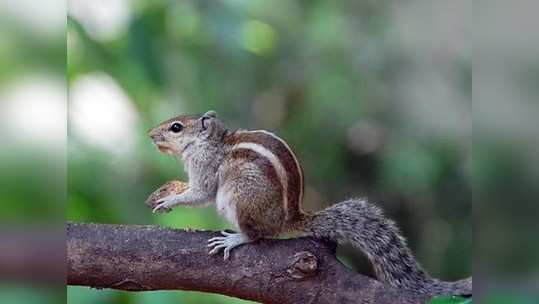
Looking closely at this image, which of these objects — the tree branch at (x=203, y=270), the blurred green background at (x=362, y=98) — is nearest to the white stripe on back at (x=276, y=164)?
the tree branch at (x=203, y=270)

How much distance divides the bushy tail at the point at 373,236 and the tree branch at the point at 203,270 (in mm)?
63

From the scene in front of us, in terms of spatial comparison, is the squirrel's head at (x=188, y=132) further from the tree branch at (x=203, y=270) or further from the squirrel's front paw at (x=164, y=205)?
the tree branch at (x=203, y=270)

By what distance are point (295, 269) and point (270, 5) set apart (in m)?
1.34

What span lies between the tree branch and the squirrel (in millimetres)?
27

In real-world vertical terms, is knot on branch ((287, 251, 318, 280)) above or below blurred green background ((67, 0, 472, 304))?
below

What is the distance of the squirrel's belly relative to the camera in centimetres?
113

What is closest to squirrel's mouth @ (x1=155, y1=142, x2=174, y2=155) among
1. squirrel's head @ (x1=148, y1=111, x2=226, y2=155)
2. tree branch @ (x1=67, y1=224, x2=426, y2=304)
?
A: squirrel's head @ (x1=148, y1=111, x2=226, y2=155)

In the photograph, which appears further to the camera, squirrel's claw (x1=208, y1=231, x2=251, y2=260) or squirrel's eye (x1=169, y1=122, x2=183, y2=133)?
squirrel's eye (x1=169, y1=122, x2=183, y2=133)

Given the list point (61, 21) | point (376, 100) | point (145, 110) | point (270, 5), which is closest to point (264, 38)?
point (270, 5)

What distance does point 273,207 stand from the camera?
1.13 meters

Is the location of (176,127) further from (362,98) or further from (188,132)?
(362,98)

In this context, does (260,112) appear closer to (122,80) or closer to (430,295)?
(122,80)

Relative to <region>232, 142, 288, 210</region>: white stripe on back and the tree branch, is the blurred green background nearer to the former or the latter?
<region>232, 142, 288, 210</region>: white stripe on back

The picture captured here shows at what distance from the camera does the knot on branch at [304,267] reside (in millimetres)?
1007
